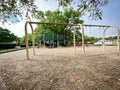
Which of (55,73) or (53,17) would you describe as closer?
(55,73)

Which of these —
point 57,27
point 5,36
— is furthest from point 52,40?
point 5,36

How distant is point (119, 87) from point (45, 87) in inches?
79.2

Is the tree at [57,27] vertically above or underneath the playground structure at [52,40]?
above

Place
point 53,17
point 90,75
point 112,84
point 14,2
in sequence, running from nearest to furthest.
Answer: point 112,84
point 90,75
point 14,2
point 53,17

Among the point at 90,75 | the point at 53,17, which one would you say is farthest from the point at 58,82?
the point at 53,17

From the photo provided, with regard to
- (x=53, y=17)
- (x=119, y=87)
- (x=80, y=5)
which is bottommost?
(x=119, y=87)

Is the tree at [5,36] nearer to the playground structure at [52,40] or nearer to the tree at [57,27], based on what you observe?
the tree at [57,27]

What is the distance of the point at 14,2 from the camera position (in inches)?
242

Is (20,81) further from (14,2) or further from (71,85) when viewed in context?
(14,2)

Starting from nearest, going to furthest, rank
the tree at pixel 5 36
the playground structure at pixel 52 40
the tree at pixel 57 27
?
the playground structure at pixel 52 40 → the tree at pixel 57 27 → the tree at pixel 5 36

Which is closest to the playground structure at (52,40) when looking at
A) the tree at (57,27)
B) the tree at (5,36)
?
the tree at (57,27)

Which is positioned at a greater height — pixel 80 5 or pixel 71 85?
pixel 80 5

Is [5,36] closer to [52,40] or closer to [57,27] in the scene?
[57,27]

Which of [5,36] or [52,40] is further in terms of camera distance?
[5,36]
